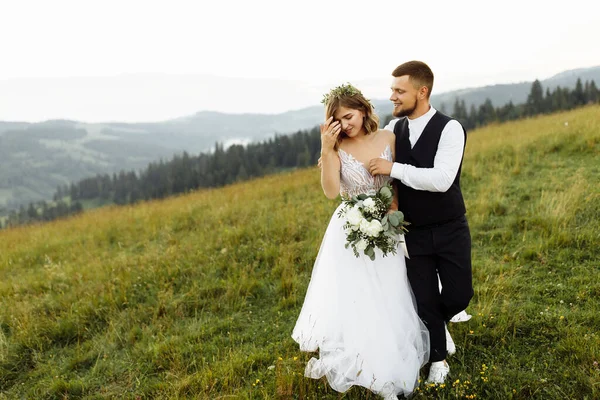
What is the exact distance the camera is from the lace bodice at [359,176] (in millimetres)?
3361

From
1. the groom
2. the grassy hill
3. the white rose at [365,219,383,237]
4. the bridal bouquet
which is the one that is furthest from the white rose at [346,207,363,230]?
the grassy hill

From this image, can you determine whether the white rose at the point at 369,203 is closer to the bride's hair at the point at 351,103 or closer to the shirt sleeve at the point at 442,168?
the shirt sleeve at the point at 442,168

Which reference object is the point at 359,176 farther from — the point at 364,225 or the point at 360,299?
the point at 360,299

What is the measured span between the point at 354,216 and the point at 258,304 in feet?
9.78

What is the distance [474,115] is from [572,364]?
7976 centimetres

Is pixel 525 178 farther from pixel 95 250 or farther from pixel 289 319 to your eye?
pixel 95 250

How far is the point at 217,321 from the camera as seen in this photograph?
508cm

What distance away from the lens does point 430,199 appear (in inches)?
121

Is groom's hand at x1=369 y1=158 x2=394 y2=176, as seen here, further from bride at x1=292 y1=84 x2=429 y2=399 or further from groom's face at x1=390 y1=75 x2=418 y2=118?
groom's face at x1=390 y1=75 x2=418 y2=118

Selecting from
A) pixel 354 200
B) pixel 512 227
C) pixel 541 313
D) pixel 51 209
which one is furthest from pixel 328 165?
pixel 51 209

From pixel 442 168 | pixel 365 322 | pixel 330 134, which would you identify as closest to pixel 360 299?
pixel 365 322

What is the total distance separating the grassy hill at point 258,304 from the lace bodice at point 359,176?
1.81 meters

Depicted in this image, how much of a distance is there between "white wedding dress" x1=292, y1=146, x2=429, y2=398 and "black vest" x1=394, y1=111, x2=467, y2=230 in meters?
0.21

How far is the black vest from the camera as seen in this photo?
2975 millimetres
